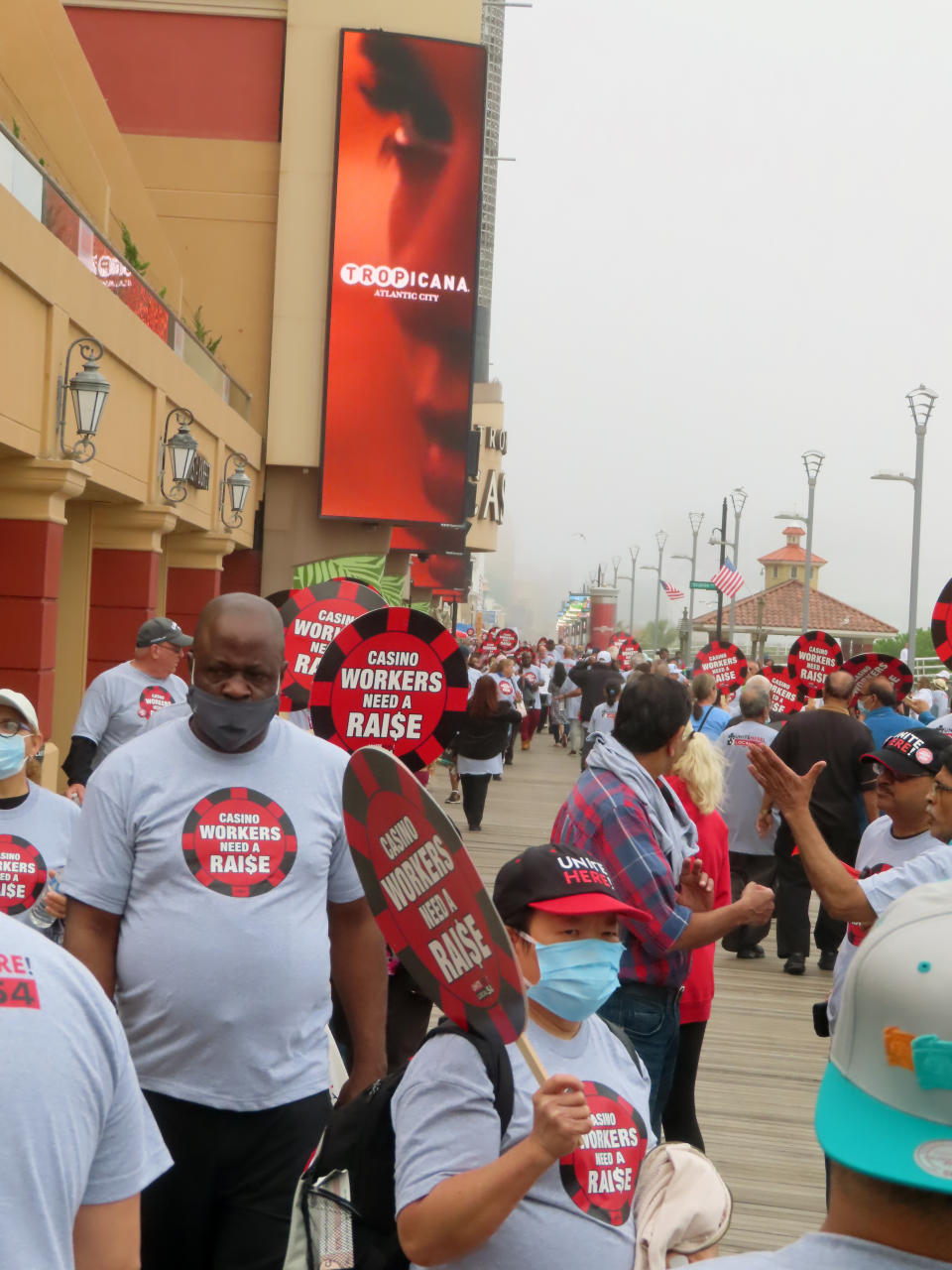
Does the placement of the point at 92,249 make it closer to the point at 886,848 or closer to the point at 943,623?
the point at 943,623

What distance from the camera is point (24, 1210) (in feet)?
6.73

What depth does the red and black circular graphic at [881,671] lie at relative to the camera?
1412cm

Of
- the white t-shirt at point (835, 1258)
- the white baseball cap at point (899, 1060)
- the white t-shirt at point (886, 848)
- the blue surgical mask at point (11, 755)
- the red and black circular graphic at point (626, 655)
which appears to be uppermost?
the white baseball cap at point (899, 1060)

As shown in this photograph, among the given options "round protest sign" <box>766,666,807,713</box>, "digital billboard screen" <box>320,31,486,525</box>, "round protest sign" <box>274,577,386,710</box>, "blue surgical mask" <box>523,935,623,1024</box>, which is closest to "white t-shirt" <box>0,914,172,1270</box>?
"blue surgical mask" <box>523,935,623,1024</box>

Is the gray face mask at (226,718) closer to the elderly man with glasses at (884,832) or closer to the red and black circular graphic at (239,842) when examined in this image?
the red and black circular graphic at (239,842)

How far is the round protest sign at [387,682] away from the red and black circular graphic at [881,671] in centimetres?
731

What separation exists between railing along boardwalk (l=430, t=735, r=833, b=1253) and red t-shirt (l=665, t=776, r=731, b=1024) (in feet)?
3.43

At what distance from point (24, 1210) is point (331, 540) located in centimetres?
2469

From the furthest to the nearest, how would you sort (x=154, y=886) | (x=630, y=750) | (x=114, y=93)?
(x=114, y=93)
(x=630, y=750)
(x=154, y=886)

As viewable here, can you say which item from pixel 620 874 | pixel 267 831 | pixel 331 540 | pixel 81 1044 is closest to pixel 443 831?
pixel 81 1044

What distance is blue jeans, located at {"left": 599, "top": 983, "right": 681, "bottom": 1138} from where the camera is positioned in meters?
4.79

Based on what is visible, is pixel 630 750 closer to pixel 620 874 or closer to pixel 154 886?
pixel 620 874

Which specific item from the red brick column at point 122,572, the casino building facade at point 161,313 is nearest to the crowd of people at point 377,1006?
the casino building facade at point 161,313

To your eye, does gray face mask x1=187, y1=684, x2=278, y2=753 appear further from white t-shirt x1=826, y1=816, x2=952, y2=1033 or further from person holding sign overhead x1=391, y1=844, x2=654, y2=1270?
white t-shirt x1=826, y1=816, x2=952, y2=1033
